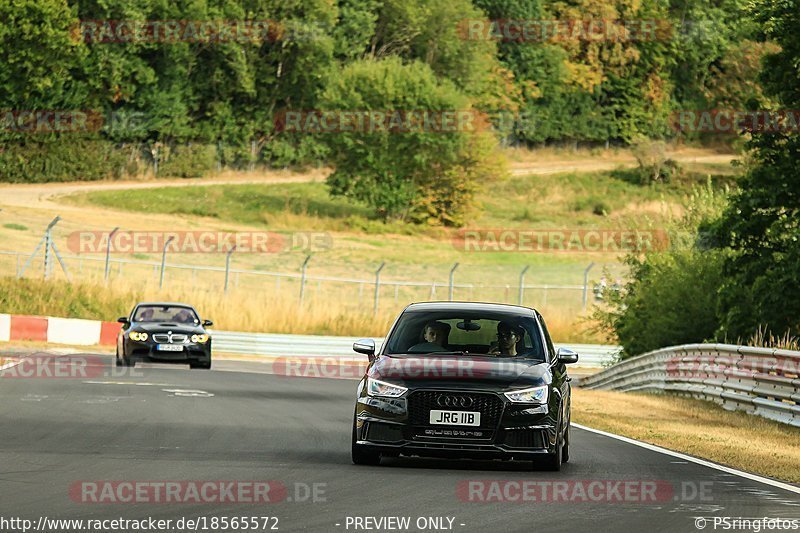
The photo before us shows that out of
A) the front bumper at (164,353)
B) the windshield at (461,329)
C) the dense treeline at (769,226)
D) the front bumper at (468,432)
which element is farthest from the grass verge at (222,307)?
the front bumper at (468,432)

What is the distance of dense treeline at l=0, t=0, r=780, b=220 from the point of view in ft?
276

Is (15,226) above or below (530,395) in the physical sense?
above

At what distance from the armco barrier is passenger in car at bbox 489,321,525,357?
24.3m

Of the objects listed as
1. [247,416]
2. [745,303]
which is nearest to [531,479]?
[247,416]

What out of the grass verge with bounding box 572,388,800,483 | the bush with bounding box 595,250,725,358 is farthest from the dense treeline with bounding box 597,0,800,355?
the bush with bounding box 595,250,725,358

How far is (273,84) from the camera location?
9838cm

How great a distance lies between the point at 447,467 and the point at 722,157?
102 m

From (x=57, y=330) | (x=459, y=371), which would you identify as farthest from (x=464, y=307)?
(x=57, y=330)

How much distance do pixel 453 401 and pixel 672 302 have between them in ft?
70.7

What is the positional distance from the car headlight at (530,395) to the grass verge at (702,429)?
2385 millimetres

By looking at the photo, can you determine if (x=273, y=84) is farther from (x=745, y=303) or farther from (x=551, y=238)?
(x=745, y=303)

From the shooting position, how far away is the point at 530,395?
1305 centimetres

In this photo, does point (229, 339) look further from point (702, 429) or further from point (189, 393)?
point (702, 429)

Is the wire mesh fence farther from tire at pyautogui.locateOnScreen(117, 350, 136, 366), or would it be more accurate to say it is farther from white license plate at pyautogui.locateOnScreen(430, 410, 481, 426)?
white license plate at pyautogui.locateOnScreen(430, 410, 481, 426)
